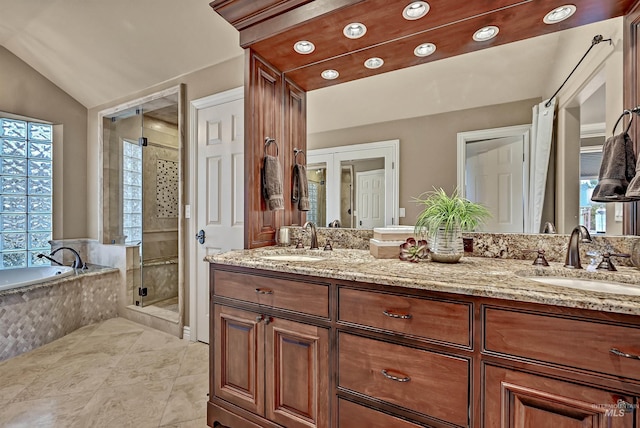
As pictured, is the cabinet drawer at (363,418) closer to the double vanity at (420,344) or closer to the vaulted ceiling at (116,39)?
the double vanity at (420,344)

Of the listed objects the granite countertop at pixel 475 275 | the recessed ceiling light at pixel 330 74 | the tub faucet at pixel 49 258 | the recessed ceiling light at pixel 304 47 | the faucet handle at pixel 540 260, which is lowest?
the tub faucet at pixel 49 258

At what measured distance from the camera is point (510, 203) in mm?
1521

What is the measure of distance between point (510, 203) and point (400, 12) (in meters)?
1.13

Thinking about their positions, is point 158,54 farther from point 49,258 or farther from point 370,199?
point 49,258

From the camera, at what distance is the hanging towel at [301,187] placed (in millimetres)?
2098

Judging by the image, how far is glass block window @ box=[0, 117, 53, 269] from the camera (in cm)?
316

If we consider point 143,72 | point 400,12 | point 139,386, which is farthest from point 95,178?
point 400,12

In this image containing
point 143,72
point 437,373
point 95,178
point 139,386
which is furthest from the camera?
point 95,178

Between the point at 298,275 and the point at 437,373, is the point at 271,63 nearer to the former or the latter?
the point at 298,275

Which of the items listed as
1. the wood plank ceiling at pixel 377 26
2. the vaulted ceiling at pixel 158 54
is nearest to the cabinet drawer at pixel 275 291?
the vaulted ceiling at pixel 158 54

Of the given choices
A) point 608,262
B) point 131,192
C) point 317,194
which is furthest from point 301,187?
point 131,192

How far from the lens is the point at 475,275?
3.58ft

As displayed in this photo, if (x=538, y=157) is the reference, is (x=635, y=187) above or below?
below

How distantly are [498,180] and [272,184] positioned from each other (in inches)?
50.5
